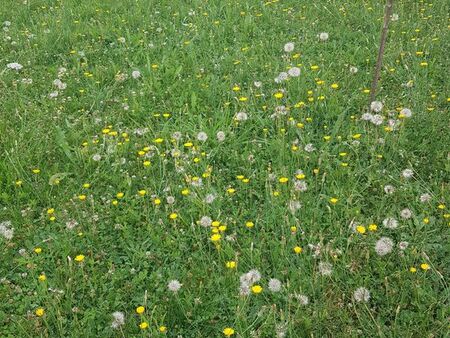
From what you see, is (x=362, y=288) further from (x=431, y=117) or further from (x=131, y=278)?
(x=431, y=117)

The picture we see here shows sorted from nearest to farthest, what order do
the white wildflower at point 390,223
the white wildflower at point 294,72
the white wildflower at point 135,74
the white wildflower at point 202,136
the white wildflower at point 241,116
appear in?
1. the white wildflower at point 390,223
2. the white wildflower at point 202,136
3. the white wildflower at point 241,116
4. the white wildflower at point 294,72
5. the white wildflower at point 135,74

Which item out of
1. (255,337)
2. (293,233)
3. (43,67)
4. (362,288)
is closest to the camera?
(255,337)

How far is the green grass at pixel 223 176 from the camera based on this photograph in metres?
2.66

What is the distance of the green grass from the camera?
105 inches

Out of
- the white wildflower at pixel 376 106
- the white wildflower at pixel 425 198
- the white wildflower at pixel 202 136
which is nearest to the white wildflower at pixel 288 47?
the white wildflower at pixel 376 106

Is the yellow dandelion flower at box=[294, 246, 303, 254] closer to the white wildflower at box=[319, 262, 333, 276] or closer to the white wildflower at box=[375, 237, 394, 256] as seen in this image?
the white wildflower at box=[319, 262, 333, 276]

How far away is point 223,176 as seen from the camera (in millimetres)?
3609

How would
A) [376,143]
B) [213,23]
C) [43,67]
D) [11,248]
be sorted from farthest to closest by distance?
1. [213,23]
2. [43,67]
3. [376,143]
4. [11,248]

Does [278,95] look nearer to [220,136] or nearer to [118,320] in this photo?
[220,136]

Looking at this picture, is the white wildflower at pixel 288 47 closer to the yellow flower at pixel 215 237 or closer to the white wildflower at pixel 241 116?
the white wildflower at pixel 241 116

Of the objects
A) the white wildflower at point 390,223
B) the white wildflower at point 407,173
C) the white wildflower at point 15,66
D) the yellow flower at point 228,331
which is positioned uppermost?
the white wildflower at point 15,66

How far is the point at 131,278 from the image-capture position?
292 centimetres

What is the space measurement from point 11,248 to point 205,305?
1.29 m

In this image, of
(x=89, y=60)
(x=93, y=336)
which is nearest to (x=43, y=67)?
(x=89, y=60)
